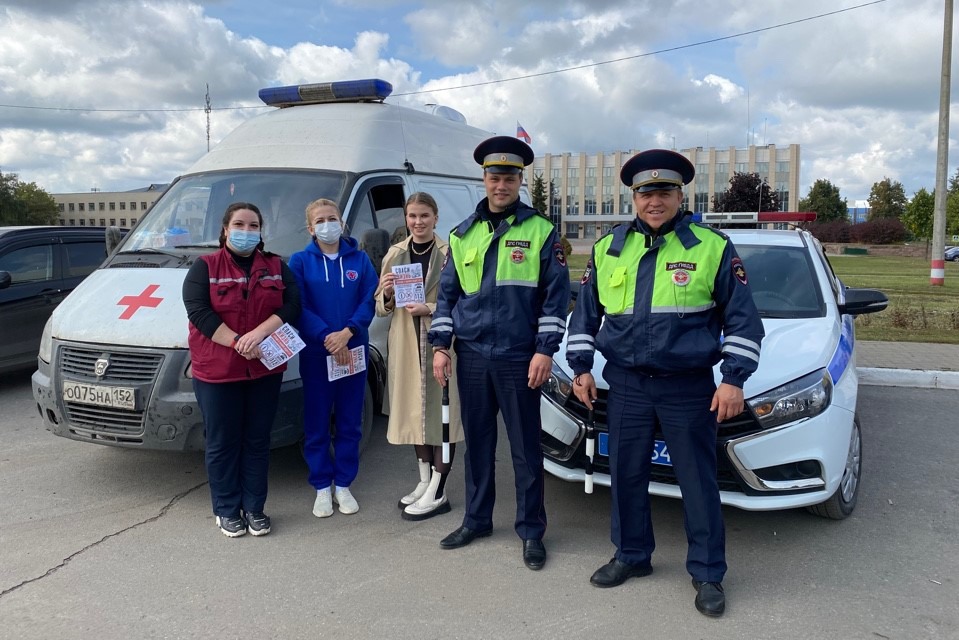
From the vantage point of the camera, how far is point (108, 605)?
10.8 feet

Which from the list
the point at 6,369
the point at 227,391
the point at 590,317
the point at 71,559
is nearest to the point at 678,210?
the point at 590,317

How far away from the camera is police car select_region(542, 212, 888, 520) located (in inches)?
143

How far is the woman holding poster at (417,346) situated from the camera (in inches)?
166

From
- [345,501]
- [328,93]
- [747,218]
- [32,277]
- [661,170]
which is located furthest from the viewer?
[32,277]

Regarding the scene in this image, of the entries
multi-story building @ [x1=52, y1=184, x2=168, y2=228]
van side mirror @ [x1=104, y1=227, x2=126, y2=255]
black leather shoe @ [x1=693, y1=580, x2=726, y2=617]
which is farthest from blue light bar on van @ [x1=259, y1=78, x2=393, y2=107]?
multi-story building @ [x1=52, y1=184, x2=168, y2=228]

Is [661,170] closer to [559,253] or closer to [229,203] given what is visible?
[559,253]

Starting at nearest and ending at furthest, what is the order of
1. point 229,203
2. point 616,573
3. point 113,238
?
1. point 616,573
2. point 229,203
3. point 113,238

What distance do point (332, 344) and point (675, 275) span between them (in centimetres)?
195

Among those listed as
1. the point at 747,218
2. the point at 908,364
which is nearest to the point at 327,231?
the point at 747,218

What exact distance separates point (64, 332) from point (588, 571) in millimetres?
3384

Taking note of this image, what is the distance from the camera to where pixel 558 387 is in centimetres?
413

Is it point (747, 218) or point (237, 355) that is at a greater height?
point (747, 218)

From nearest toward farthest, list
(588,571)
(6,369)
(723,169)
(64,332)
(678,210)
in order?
(678,210) < (588,571) < (64,332) < (6,369) < (723,169)

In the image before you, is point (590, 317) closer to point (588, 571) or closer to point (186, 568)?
point (588, 571)
